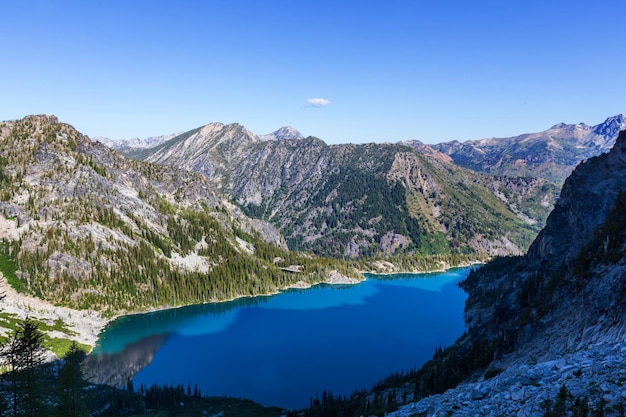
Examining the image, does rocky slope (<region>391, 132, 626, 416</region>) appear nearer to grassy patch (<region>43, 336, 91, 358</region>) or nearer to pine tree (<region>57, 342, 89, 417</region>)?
pine tree (<region>57, 342, 89, 417</region>)

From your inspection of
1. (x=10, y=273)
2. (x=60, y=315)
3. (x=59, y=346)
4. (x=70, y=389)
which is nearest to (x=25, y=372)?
(x=70, y=389)

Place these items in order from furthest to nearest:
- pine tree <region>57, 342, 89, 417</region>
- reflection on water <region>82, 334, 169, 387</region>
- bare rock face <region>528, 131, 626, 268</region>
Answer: reflection on water <region>82, 334, 169, 387</region>, bare rock face <region>528, 131, 626, 268</region>, pine tree <region>57, 342, 89, 417</region>

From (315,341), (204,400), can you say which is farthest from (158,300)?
(204,400)

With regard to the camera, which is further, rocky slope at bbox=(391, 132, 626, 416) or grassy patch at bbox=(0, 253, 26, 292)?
grassy patch at bbox=(0, 253, 26, 292)

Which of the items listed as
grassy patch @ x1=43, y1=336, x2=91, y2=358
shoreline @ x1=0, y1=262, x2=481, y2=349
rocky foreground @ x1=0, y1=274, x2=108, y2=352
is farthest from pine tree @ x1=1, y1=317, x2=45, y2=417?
shoreline @ x1=0, y1=262, x2=481, y2=349

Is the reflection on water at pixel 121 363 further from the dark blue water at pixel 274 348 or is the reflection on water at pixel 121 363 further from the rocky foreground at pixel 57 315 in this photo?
the rocky foreground at pixel 57 315

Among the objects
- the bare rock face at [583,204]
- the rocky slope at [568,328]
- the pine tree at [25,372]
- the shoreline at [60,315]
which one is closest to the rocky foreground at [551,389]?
the rocky slope at [568,328]

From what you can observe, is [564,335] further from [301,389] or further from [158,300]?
[158,300]
